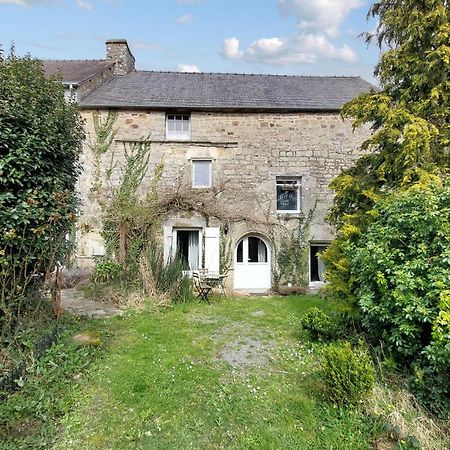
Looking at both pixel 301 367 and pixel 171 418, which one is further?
pixel 301 367

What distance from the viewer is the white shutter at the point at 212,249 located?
11617 mm

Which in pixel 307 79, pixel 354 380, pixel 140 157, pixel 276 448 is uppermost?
pixel 307 79

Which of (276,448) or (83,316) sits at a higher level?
(83,316)

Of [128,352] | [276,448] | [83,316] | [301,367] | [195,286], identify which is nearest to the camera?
[276,448]

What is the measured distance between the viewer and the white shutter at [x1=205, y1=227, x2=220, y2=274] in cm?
1162

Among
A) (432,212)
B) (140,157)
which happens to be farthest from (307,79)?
(432,212)

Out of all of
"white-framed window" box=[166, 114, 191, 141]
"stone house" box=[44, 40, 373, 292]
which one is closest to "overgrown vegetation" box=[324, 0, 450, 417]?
"stone house" box=[44, 40, 373, 292]

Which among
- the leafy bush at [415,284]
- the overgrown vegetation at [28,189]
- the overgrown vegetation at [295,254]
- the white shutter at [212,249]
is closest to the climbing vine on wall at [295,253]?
the overgrown vegetation at [295,254]

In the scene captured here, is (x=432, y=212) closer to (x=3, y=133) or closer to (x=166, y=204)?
(x=3, y=133)

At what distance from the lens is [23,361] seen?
4.06m

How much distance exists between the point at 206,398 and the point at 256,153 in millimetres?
9275

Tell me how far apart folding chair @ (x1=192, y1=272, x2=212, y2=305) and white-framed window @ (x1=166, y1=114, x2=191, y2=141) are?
5128 millimetres

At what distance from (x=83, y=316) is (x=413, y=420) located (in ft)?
20.7

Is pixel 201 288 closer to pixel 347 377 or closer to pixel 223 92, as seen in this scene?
pixel 347 377
